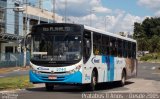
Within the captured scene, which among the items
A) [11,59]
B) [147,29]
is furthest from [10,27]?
[147,29]

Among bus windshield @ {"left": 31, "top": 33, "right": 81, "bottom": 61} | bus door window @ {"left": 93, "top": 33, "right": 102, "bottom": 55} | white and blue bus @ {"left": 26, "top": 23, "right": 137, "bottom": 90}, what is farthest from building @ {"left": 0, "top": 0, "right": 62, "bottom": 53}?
bus windshield @ {"left": 31, "top": 33, "right": 81, "bottom": 61}

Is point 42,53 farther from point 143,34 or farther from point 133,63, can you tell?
point 143,34

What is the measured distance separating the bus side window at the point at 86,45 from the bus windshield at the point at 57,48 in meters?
0.35

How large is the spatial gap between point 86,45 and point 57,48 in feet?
4.55

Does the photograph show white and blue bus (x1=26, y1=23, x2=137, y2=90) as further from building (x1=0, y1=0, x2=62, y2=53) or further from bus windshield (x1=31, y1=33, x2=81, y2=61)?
building (x1=0, y1=0, x2=62, y2=53)

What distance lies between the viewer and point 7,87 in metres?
21.2

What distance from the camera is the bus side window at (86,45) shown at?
64.5 feet

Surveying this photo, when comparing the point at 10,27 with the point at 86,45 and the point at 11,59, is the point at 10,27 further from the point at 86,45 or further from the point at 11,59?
the point at 86,45

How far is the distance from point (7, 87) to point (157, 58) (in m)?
91.2

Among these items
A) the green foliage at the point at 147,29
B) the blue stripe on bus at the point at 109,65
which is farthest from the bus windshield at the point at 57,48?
the green foliage at the point at 147,29

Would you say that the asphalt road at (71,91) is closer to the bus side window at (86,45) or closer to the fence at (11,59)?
the bus side window at (86,45)

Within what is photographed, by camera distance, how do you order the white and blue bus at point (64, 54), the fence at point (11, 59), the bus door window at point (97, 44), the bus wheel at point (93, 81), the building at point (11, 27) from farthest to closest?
the building at point (11, 27) → the fence at point (11, 59) → the bus door window at point (97, 44) → the bus wheel at point (93, 81) → the white and blue bus at point (64, 54)

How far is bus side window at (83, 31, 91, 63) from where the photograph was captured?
1967cm

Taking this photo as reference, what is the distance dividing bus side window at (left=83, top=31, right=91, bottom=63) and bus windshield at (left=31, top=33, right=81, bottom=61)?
0.35 metres
